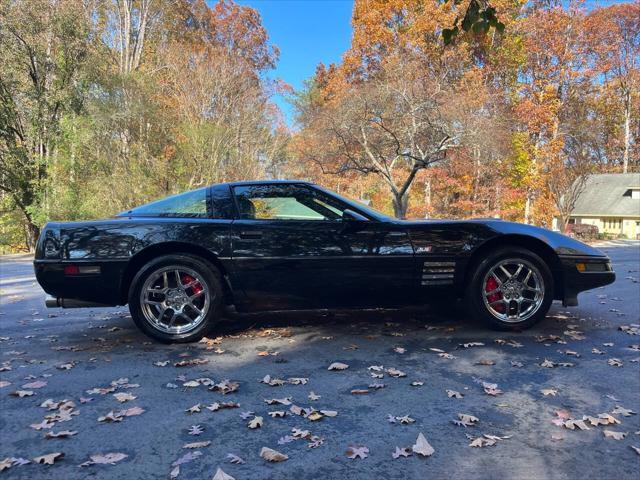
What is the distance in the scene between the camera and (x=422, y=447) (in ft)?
7.39

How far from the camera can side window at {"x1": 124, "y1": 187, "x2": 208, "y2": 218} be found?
13.9ft

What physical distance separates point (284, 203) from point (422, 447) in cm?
263

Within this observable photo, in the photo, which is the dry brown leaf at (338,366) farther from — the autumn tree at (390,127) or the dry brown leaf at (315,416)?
the autumn tree at (390,127)

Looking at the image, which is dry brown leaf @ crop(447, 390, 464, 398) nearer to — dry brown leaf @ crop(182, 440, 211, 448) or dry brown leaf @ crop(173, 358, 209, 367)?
dry brown leaf @ crop(182, 440, 211, 448)

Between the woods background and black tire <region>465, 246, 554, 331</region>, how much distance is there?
11148 mm

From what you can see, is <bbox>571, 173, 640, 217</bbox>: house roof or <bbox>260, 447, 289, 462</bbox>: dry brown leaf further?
<bbox>571, 173, 640, 217</bbox>: house roof

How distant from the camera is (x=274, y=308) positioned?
4.17 meters

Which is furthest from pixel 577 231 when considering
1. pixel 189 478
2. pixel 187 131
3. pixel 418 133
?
pixel 189 478

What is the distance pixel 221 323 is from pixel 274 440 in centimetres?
268

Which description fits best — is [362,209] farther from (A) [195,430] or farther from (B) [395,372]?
(A) [195,430]

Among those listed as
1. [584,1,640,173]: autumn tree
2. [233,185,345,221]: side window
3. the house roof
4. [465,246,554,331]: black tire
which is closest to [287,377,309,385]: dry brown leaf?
[233,185,345,221]: side window

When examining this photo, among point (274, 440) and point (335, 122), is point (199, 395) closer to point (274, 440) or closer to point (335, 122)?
point (274, 440)

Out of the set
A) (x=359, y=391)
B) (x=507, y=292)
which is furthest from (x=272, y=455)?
(x=507, y=292)

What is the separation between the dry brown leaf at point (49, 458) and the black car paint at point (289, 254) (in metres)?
1.97
